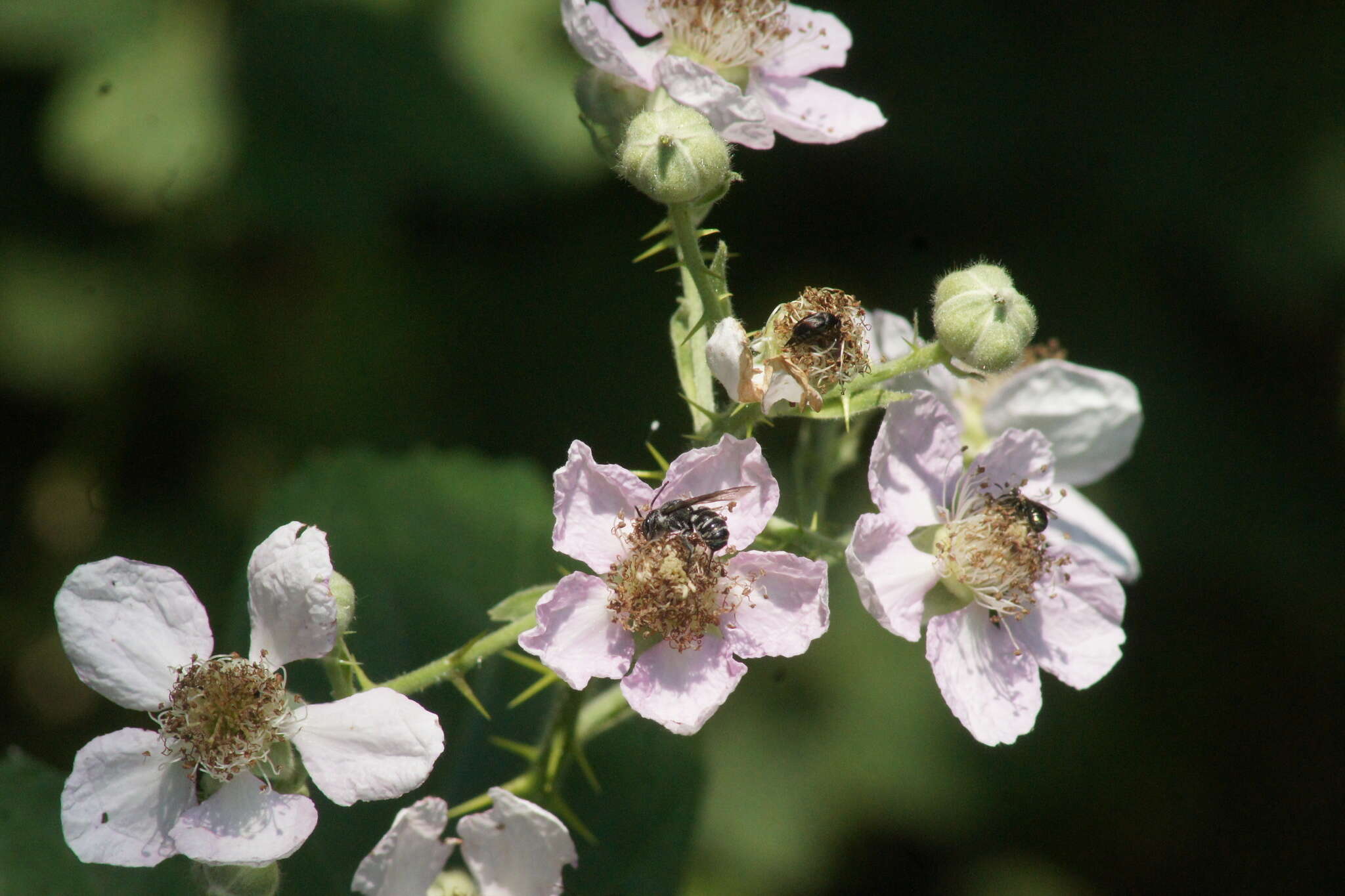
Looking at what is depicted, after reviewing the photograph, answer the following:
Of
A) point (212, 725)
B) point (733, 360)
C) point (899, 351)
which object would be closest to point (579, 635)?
point (733, 360)

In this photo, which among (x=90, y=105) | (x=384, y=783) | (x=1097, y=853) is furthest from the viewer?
(x=1097, y=853)

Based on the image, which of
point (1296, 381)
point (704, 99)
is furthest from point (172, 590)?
point (1296, 381)

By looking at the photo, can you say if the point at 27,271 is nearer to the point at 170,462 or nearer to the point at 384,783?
the point at 170,462

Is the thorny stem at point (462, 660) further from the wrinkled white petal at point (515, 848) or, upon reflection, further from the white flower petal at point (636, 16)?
the white flower petal at point (636, 16)

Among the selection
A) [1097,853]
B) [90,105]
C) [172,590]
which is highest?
[90,105]

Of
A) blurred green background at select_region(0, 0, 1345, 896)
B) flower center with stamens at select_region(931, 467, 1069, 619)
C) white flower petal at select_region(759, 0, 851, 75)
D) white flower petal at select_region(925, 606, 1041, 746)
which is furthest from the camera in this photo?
blurred green background at select_region(0, 0, 1345, 896)

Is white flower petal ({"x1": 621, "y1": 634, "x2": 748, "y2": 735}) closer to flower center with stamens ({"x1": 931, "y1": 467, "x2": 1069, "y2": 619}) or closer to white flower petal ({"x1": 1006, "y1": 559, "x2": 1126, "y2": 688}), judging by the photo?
flower center with stamens ({"x1": 931, "y1": 467, "x2": 1069, "y2": 619})

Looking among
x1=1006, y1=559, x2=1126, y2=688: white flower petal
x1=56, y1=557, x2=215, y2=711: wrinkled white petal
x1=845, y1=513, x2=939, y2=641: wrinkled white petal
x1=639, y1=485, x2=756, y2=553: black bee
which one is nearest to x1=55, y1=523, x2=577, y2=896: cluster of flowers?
x1=56, y1=557, x2=215, y2=711: wrinkled white petal
